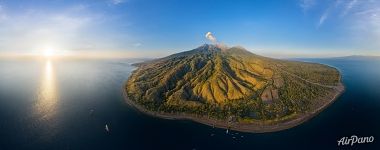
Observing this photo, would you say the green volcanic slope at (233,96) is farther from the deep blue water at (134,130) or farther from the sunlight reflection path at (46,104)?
the sunlight reflection path at (46,104)

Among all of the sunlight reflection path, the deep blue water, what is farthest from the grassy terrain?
the sunlight reflection path

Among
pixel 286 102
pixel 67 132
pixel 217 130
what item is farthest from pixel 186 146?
pixel 286 102

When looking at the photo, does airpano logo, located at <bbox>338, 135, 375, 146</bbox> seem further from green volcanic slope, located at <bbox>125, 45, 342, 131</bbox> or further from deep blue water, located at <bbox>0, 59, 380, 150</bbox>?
green volcanic slope, located at <bbox>125, 45, 342, 131</bbox>

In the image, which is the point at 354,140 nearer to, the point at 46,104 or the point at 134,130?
the point at 134,130

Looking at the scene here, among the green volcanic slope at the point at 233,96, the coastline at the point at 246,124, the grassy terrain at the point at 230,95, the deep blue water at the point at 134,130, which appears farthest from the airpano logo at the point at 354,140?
the grassy terrain at the point at 230,95

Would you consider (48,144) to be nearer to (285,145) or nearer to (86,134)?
(86,134)

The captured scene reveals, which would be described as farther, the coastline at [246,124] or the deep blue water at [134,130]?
the coastline at [246,124]

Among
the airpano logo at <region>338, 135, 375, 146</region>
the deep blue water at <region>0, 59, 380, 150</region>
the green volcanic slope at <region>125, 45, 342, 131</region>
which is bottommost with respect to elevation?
the airpano logo at <region>338, 135, 375, 146</region>

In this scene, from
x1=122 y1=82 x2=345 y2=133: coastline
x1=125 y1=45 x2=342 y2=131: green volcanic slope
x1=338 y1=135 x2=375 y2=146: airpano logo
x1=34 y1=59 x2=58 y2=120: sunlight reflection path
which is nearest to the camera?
x1=338 y1=135 x2=375 y2=146: airpano logo
